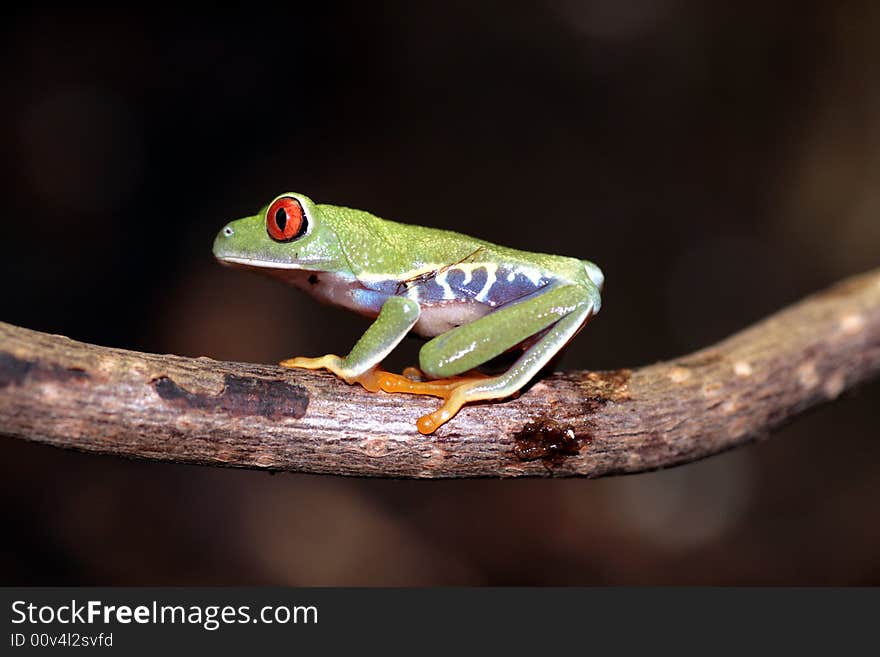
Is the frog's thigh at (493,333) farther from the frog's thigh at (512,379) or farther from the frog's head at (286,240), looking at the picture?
the frog's head at (286,240)

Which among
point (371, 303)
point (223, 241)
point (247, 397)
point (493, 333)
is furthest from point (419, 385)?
point (223, 241)

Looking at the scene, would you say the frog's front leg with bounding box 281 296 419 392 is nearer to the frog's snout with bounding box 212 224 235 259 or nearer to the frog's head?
the frog's head

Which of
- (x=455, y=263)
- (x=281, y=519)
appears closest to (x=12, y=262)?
(x=281, y=519)

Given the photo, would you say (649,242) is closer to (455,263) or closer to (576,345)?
(576,345)

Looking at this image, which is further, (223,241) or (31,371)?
(223,241)

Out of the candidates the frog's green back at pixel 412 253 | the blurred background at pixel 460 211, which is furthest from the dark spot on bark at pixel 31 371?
the blurred background at pixel 460 211

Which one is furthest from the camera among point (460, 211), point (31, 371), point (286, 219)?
point (460, 211)

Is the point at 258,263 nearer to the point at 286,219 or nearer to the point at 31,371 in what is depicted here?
the point at 286,219
